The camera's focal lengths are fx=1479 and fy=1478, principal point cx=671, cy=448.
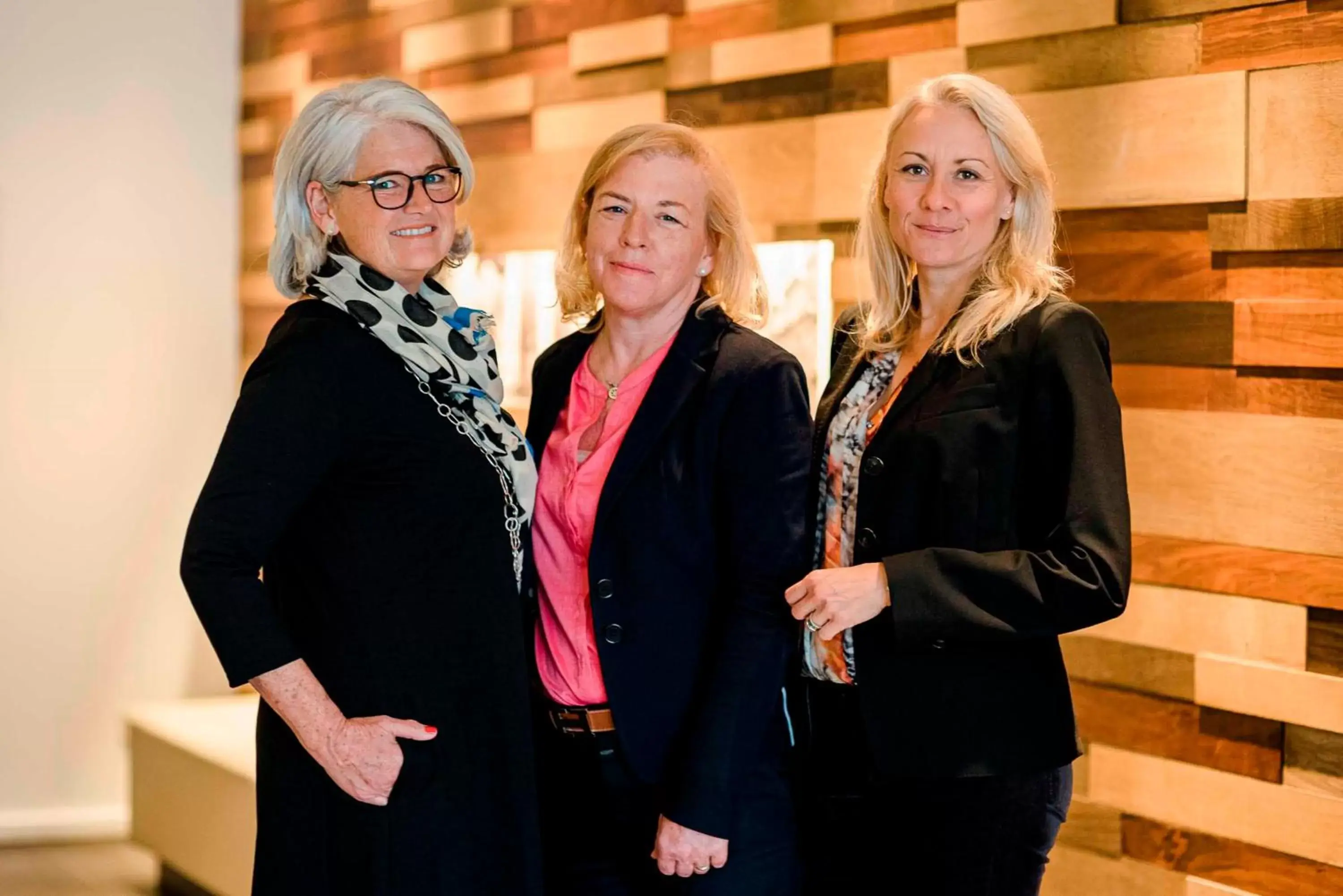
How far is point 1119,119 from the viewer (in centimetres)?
301

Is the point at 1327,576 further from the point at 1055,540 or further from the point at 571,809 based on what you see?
the point at 571,809

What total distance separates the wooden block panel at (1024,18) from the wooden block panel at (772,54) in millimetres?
453

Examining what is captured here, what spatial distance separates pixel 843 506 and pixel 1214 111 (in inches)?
46.7

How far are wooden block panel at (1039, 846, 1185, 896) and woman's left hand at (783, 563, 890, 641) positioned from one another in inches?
46.6

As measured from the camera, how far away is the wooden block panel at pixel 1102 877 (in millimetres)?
2984

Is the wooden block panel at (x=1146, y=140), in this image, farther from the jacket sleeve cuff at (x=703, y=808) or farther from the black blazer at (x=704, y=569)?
the jacket sleeve cuff at (x=703, y=808)

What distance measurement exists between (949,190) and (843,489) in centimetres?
49

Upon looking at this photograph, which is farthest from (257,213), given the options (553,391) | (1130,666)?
(1130,666)

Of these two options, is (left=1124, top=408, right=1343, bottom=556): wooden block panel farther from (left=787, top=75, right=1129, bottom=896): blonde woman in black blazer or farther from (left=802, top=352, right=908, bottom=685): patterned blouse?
(left=802, top=352, right=908, bottom=685): patterned blouse

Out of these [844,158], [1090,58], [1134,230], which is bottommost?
[1134,230]

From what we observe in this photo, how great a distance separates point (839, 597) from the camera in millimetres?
2082

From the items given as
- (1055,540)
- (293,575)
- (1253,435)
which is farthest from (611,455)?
(1253,435)

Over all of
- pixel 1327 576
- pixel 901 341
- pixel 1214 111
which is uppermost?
pixel 1214 111

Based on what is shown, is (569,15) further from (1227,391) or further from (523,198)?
(1227,391)
